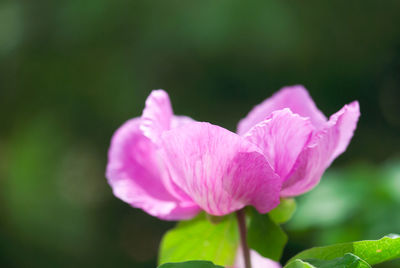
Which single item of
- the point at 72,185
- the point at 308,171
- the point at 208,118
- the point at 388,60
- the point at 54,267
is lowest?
the point at 54,267

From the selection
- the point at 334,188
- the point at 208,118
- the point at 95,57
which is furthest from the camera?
the point at 95,57

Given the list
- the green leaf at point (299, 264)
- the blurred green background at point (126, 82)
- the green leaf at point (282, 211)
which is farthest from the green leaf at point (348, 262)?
the blurred green background at point (126, 82)

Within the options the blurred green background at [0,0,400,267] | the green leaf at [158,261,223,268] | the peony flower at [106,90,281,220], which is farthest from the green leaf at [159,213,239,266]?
the blurred green background at [0,0,400,267]

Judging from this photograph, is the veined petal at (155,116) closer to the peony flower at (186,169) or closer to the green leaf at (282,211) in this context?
the peony flower at (186,169)

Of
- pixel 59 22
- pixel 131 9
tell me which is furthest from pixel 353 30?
pixel 59 22

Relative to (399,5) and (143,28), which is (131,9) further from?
(399,5)

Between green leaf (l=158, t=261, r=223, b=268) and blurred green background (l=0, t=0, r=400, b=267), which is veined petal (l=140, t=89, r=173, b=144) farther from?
blurred green background (l=0, t=0, r=400, b=267)
